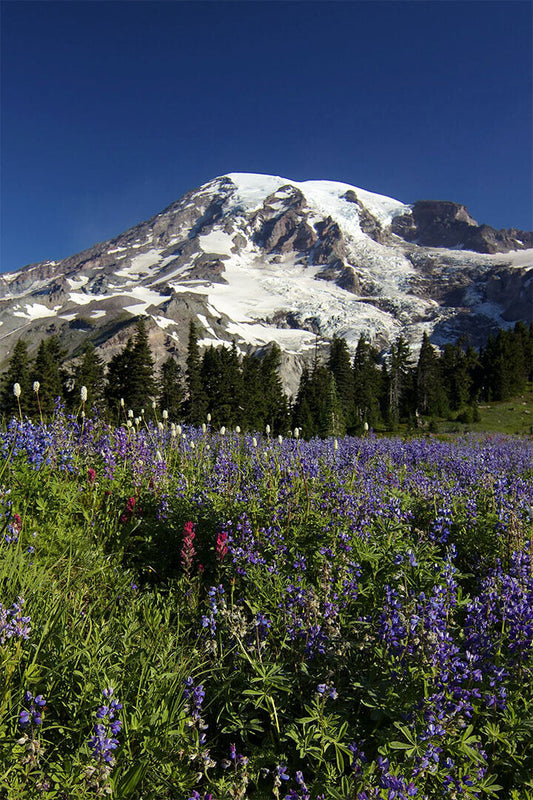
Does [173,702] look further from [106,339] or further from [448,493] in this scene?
[106,339]

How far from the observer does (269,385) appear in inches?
2158

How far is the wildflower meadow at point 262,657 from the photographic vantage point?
2.25 m

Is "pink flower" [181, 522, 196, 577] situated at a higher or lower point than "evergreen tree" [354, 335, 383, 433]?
lower

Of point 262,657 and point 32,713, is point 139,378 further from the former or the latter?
point 32,713

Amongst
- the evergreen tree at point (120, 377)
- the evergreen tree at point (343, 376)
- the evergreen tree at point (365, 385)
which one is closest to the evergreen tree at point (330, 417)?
the evergreen tree at point (343, 376)

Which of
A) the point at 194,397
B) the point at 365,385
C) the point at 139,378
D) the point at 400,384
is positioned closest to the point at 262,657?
the point at 139,378

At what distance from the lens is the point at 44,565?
12.6 feet

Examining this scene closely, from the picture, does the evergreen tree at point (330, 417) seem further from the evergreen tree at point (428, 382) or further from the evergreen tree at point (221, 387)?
the evergreen tree at point (428, 382)

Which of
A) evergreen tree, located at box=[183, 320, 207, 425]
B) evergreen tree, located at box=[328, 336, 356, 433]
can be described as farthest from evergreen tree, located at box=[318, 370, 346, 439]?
evergreen tree, located at box=[328, 336, 356, 433]

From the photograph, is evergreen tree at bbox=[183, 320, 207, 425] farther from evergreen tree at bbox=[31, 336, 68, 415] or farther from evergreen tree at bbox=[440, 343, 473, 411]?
evergreen tree at bbox=[440, 343, 473, 411]

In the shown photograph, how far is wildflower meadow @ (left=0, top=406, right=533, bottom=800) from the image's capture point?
2.25 meters

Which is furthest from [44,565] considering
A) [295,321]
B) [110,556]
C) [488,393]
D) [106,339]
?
[295,321]

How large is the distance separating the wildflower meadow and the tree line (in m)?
16.2

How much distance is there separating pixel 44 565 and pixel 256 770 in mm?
2406
